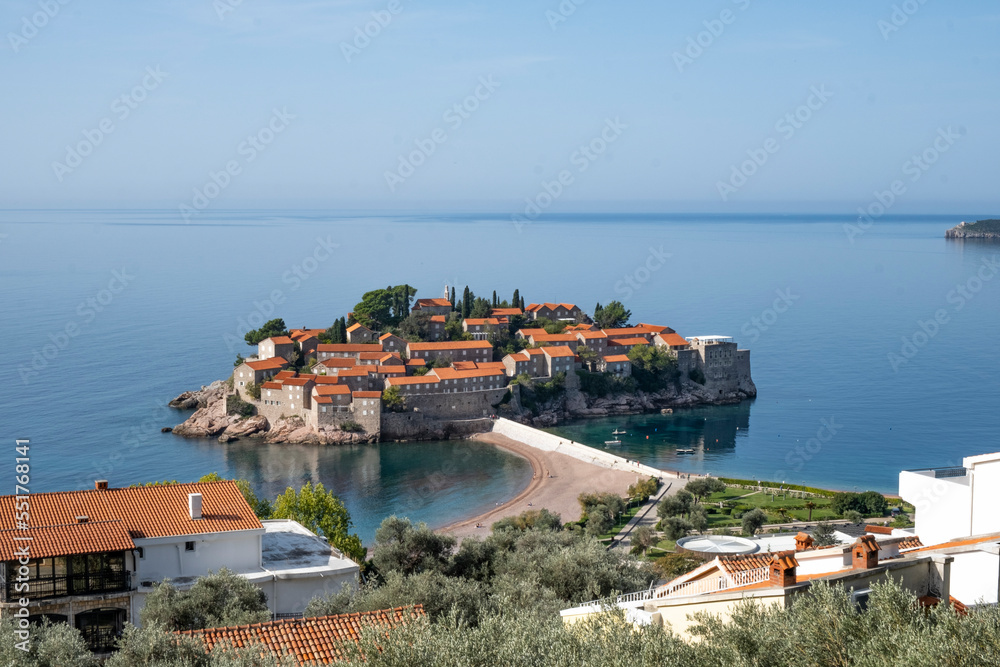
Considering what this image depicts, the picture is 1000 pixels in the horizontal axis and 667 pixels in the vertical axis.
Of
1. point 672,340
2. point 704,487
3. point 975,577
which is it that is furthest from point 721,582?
point 672,340

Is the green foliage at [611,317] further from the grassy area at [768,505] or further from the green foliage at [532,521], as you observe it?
the green foliage at [532,521]

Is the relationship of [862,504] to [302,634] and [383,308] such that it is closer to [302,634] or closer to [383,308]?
[302,634]

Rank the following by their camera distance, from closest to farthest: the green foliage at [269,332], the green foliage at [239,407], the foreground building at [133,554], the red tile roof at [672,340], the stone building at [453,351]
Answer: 1. the foreground building at [133,554]
2. the green foliage at [239,407]
3. the stone building at [453,351]
4. the green foliage at [269,332]
5. the red tile roof at [672,340]

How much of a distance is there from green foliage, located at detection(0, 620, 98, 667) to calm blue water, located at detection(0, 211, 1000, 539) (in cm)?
2414

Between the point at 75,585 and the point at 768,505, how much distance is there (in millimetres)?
24239

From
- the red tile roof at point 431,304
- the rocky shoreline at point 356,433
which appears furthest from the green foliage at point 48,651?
the red tile roof at point 431,304

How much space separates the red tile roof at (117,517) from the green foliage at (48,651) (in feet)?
16.3

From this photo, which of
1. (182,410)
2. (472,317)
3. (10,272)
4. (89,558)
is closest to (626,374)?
(472,317)

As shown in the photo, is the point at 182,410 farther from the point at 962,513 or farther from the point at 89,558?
the point at 962,513

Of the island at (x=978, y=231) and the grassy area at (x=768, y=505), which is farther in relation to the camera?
the island at (x=978, y=231)

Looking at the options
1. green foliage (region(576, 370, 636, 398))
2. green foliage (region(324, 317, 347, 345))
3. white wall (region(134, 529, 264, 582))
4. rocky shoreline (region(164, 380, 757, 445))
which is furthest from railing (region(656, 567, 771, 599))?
green foliage (region(324, 317, 347, 345))

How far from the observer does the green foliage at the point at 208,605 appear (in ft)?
38.5

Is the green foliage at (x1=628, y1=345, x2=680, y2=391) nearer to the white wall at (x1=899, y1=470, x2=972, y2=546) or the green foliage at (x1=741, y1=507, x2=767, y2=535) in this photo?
the green foliage at (x1=741, y1=507, x2=767, y2=535)

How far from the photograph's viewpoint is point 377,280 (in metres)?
107
